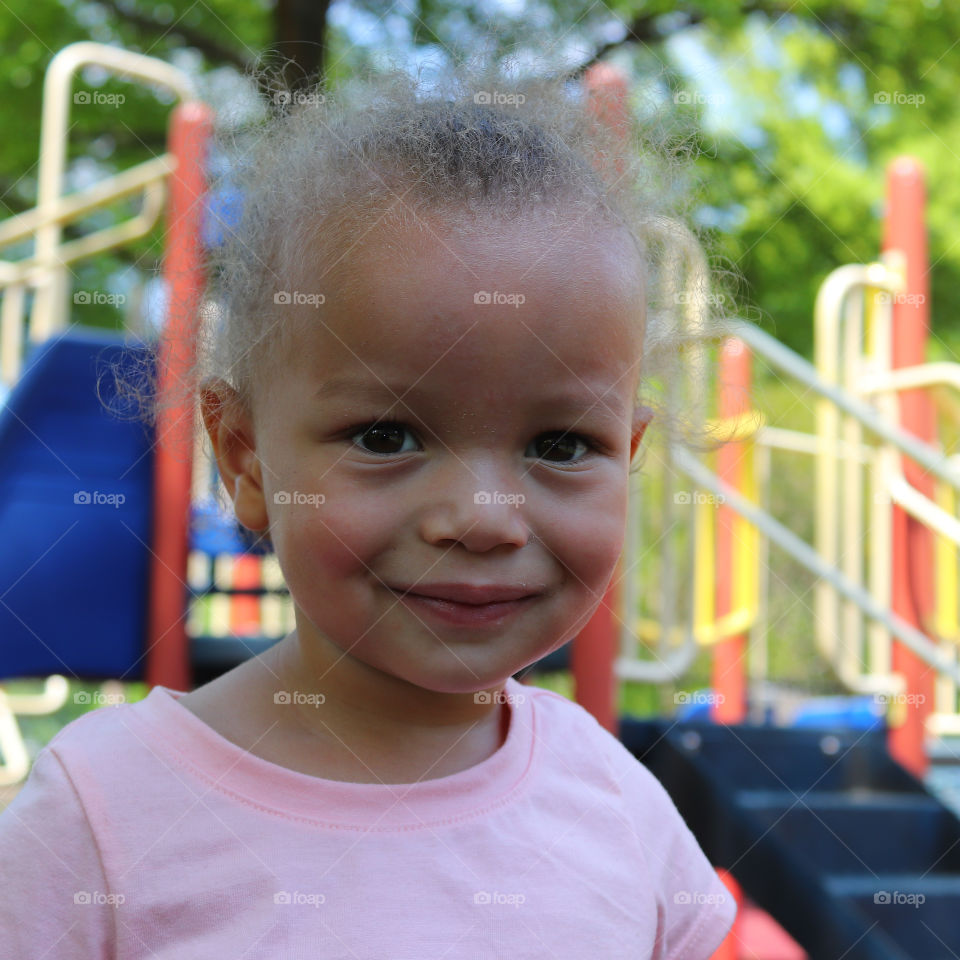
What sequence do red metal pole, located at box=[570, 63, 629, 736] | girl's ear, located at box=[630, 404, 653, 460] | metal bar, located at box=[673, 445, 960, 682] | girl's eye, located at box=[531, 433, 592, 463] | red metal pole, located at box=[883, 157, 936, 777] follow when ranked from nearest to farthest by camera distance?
girl's eye, located at box=[531, 433, 592, 463] < girl's ear, located at box=[630, 404, 653, 460] < red metal pole, located at box=[570, 63, 629, 736] < metal bar, located at box=[673, 445, 960, 682] < red metal pole, located at box=[883, 157, 936, 777]

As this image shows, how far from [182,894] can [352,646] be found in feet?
0.86

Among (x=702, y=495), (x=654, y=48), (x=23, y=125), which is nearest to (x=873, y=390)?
(x=702, y=495)

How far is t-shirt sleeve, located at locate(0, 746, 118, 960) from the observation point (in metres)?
0.94

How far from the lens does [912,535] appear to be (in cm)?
380

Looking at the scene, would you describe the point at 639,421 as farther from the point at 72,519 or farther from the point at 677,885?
the point at 72,519

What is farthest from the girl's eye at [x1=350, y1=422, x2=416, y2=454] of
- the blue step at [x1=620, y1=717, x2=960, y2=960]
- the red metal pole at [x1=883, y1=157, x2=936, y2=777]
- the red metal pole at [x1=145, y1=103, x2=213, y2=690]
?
the red metal pole at [x1=883, y1=157, x2=936, y2=777]

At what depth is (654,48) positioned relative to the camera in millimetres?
7469

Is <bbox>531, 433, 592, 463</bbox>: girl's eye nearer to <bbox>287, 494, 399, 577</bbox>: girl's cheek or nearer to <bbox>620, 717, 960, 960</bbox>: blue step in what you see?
<bbox>287, 494, 399, 577</bbox>: girl's cheek

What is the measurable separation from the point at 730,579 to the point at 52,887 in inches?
163

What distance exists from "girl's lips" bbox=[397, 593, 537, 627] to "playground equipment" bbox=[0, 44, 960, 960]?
60cm

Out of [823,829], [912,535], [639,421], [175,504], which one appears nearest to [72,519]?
[175,504]

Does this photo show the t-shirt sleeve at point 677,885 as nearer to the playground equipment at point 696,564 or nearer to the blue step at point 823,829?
the playground equipment at point 696,564

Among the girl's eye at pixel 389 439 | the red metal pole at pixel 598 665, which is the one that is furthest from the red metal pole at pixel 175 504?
the girl's eye at pixel 389 439

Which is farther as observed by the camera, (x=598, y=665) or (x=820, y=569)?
(x=820, y=569)
